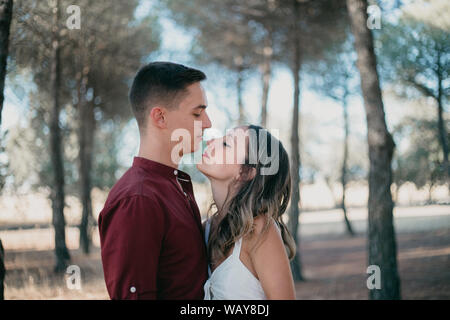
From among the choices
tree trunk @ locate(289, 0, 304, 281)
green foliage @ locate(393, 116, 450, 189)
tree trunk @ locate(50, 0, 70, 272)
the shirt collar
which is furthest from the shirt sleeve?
green foliage @ locate(393, 116, 450, 189)

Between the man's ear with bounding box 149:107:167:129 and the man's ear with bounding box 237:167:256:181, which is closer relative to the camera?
the man's ear with bounding box 149:107:167:129

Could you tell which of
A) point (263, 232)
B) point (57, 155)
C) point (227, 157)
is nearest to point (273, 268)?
point (263, 232)

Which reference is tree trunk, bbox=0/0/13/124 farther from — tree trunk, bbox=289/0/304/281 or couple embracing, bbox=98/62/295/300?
tree trunk, bbox=289/0/304/281

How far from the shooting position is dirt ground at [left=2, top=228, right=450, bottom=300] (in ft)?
20.7

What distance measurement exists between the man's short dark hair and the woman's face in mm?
434

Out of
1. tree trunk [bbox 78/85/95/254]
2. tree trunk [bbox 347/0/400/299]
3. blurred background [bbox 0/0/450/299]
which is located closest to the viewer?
tree trunk [bbox 347/0/400/299]

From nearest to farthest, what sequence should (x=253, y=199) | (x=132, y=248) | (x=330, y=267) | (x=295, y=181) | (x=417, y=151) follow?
(x=132, y=248)
(x=253, y=199)
(x=295, y=181)
(x=330, y=267)
(x=417, y=151)

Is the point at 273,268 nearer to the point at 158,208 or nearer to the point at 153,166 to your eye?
the point at 158,208

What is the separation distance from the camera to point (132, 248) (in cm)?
152

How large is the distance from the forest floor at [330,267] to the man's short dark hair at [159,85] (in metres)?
4.46

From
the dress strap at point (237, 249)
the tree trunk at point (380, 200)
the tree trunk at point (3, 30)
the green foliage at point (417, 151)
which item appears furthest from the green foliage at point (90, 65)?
the green foliage at point (417, 151)

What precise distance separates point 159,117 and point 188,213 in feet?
1.62

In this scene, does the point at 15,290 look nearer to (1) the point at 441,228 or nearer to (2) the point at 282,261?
(2) the point at 282,261
